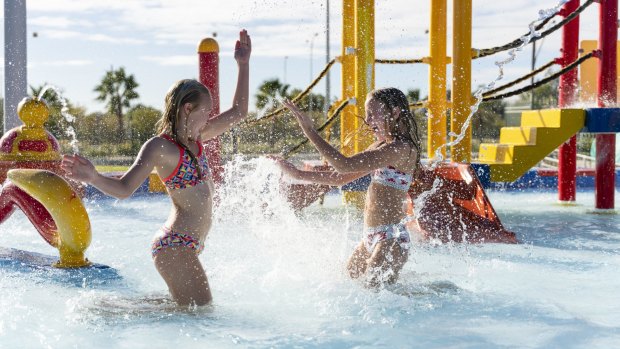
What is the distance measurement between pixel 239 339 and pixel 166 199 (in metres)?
6.10

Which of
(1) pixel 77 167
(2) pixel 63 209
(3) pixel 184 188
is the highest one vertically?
(1) pixel 77 167

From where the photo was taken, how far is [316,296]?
3893 millimetres

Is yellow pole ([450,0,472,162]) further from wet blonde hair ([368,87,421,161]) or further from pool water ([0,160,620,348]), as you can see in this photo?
wet blonde hair ([368,87,421,161])

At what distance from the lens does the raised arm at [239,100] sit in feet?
12.2

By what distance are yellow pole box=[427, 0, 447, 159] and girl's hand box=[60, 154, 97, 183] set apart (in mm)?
4848

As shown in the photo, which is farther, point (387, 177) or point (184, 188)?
point (387, 177)

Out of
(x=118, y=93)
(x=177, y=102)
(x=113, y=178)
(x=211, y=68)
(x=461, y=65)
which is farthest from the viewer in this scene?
(x=118, y=93)

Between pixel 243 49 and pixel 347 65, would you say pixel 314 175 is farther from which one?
pixel 347 65

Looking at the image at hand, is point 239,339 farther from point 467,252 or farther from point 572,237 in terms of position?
point 572,237

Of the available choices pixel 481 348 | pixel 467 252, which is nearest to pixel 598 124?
pixel 467 252

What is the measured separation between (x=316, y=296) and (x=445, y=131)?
12.3 feet

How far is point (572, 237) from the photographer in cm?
609

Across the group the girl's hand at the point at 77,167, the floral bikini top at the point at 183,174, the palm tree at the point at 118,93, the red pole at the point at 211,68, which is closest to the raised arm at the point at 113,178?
the girl's hand at the point at 77,167

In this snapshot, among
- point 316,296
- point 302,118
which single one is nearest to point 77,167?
point 302,118
